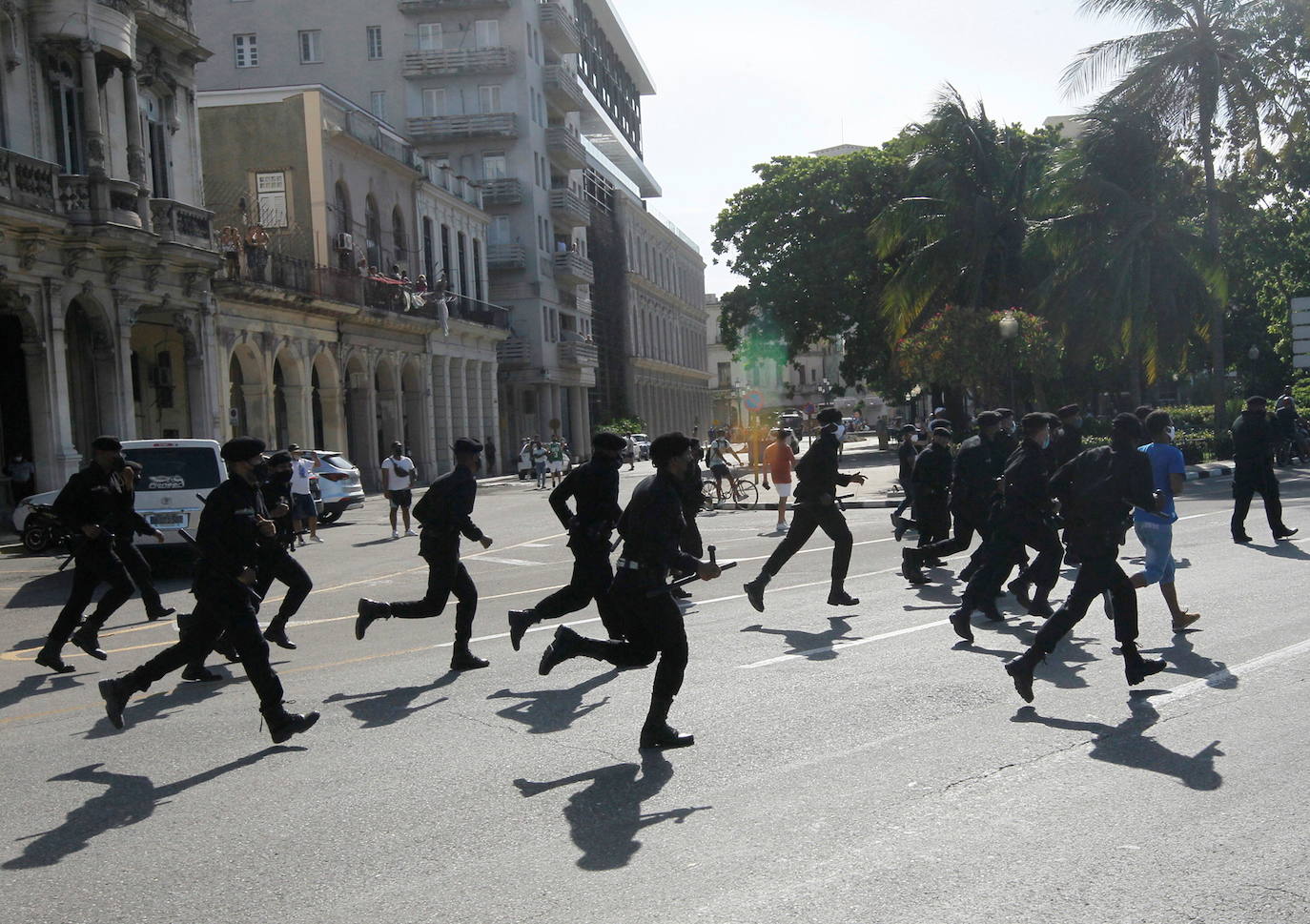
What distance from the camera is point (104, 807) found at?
19.6ft

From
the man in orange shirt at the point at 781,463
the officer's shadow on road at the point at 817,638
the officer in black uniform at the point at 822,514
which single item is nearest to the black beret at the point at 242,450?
the officer's shadow on road at the point at 817,638

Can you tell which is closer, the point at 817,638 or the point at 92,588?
the point at 817,638

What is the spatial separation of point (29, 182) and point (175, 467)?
9.05 meters

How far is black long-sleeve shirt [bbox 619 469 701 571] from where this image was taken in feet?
21.9

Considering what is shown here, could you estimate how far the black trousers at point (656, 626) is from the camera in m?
6.61

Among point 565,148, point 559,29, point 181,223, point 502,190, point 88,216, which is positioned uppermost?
point 559,29

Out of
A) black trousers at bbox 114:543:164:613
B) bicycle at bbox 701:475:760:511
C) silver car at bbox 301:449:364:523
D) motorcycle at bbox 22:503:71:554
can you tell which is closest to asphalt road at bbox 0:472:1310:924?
black trousers at bbox 114:543:164:613

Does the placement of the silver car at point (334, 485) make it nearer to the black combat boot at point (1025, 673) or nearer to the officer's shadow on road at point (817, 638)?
the officer's shadow on road at point (817, 638)

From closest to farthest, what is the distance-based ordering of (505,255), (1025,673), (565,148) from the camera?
(1025,673) < (505,255) < (565,148)

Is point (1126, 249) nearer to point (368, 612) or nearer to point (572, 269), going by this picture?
point (368, 612)

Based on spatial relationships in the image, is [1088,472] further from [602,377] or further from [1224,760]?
[602,377]

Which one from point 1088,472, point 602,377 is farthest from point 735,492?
point 602,377

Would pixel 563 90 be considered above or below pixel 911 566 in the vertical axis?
above

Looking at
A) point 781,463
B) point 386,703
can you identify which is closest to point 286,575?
point 386,703
